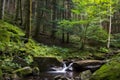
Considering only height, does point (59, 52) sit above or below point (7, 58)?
below

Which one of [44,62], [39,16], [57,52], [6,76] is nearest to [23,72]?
[6,76]

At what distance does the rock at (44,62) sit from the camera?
589 inches

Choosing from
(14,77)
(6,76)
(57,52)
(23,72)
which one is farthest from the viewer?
(57,52)

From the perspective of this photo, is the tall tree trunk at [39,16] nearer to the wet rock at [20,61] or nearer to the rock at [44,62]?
the rock at [44,62]

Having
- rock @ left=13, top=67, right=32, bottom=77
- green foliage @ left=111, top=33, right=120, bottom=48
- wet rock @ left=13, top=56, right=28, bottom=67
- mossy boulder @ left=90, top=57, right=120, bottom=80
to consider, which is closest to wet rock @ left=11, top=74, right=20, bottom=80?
rock @ left=13, top=67, right=32, bottom=77

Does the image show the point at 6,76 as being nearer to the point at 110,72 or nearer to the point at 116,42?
the point at 110,72

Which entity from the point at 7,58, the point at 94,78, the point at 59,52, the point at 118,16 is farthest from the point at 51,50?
the point at 118,16

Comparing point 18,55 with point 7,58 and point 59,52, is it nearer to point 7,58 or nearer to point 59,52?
point 7,58

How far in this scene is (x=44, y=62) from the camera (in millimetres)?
15258

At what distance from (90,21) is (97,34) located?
10.5 ft

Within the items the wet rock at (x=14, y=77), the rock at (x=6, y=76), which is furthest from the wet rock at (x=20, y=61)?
the rock at (x=6, y=76)

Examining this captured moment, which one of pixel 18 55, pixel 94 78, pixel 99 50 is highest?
pixel 94 78

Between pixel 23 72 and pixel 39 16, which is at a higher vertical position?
pixel 39 16

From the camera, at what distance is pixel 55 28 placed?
26828 mm
